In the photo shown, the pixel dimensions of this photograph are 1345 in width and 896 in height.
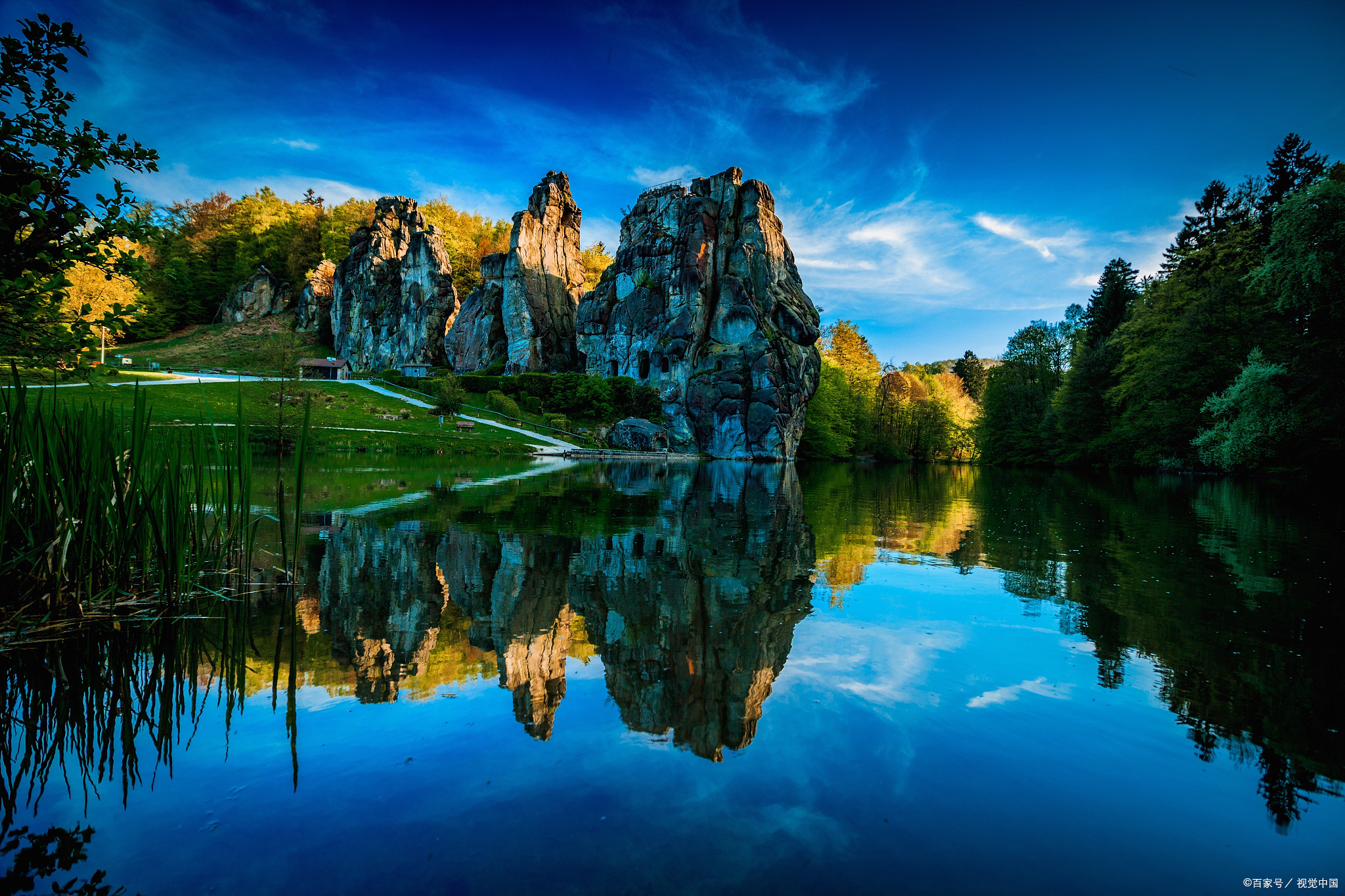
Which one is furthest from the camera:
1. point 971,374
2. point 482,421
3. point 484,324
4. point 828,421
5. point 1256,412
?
point 971,374

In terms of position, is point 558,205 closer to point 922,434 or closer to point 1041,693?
point 922,434

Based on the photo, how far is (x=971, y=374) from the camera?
309 feet

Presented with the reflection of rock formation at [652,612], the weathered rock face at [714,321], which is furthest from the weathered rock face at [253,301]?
the reflection of rock formation at [652,612]

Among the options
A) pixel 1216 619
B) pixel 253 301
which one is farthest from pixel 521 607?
pixel 253 301

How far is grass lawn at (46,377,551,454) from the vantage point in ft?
104

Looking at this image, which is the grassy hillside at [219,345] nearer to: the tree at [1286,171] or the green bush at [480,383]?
the green bush at [480,383]

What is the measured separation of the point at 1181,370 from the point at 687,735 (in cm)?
4396

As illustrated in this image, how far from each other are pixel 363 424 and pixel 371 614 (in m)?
35.2

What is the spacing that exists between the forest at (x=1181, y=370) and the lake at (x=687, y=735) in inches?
908

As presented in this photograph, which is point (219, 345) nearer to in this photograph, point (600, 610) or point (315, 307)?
point (315, 307)

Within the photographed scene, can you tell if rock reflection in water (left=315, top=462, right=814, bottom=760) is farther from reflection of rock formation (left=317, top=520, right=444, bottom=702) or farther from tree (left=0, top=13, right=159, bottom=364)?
tree (left=0, top=13, right=159, bottom=364)

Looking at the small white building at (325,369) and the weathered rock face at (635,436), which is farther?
the small white building at (325,369)

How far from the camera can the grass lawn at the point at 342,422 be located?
31578 mm

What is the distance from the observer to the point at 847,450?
6675 centimetres
